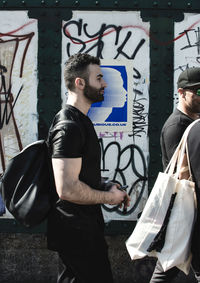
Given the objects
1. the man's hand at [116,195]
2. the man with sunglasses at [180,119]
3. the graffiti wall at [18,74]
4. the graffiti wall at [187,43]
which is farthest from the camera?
the graffiti wall at [18,74]

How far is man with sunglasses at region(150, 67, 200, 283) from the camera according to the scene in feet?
10.1

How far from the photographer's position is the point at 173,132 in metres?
3.11

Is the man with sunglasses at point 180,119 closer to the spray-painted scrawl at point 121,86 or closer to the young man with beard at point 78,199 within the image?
the young man with beard at point 78,199

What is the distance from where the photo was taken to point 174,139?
A: 3.09m

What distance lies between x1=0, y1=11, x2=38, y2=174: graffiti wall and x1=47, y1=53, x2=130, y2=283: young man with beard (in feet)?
5.23

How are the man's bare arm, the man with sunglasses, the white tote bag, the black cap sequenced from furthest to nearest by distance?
1. the black cap
2. the man with sunglasses
3. the white tote bag
4. the man's bare arm

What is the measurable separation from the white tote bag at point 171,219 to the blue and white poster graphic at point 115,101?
1365 millimetres

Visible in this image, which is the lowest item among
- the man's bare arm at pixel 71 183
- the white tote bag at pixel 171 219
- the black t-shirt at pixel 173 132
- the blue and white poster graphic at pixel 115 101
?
the white tote bag at pixel 171 219

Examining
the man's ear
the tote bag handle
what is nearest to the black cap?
the tote bag handle

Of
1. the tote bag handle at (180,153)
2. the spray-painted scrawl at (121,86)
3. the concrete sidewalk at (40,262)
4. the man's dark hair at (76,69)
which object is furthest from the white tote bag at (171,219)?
the concrete sidewalk at (40,262)

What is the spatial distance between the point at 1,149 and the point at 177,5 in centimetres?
188

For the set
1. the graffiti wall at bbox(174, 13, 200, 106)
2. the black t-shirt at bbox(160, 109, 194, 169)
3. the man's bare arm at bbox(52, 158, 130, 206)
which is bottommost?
the man's bare arm at bbox(52, 158, 130, 206)

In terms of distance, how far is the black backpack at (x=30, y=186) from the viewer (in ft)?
7.94

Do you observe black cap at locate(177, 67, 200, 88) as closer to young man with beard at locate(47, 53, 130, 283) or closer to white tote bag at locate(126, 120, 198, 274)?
white tote bag at locate(126, 120, 198, 274)
